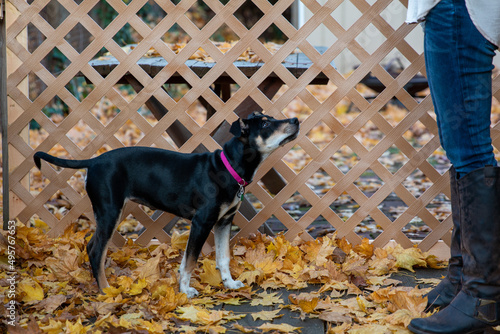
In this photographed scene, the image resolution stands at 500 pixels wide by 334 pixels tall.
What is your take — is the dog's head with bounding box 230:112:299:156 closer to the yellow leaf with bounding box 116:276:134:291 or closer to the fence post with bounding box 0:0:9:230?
the yellow leaf with bounding box 116:276:134:291

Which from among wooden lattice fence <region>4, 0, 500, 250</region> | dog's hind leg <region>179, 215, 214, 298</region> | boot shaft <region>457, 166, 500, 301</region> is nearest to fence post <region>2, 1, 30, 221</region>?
wooden lattice fence <region>4, 0, 500, 250</region>

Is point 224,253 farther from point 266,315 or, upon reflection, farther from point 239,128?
point 239,128

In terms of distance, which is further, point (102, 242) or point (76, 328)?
point (102, 242)

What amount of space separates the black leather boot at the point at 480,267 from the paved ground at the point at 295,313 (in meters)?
0.36

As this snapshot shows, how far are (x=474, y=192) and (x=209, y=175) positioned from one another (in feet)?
3.54

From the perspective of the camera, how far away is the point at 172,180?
2.27 meters

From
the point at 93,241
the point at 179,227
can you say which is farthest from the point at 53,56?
the point at 93,241

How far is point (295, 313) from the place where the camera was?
198cm

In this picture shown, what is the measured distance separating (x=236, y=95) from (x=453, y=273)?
1.29 m

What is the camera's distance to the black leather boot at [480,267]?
1.68 metres

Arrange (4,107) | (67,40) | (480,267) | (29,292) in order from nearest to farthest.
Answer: (480,267), (29,292), (4,107), (67,40)

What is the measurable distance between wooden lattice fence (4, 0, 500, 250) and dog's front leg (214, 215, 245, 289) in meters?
0.33

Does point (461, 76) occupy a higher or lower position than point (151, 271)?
lower

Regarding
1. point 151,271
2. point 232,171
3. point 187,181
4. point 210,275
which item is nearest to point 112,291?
point 151,271
